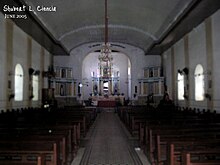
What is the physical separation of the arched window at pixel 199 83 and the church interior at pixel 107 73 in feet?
0.16

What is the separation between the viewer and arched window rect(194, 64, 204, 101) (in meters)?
12.9

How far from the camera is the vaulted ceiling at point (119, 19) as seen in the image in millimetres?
11414

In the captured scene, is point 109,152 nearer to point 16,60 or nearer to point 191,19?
point 191,19

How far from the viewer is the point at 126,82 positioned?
3162 cm

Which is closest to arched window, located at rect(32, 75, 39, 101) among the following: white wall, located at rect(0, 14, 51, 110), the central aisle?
white wall, located at rect(0, 14, 51, 110)

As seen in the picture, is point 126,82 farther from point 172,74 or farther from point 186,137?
point 186,137

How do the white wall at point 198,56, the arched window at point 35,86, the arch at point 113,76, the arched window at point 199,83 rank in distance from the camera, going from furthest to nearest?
the arch at point 113,76 < the arched window at point 35,86 < the arched window at point 199,83 < the white wall at point 198,56

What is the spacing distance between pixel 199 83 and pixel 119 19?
6.26m

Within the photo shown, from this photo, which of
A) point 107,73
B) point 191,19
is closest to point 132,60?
point 107,73

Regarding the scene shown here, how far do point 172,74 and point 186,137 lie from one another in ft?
46.7

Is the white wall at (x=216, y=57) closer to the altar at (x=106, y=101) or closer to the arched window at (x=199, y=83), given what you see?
the arched window at (x=199, y=83)

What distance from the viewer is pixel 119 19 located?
16422 mm

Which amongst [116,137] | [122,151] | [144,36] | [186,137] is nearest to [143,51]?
[144,36]

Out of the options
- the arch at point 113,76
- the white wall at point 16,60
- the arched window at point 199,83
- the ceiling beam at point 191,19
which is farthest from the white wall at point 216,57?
the arch at point 113,76
